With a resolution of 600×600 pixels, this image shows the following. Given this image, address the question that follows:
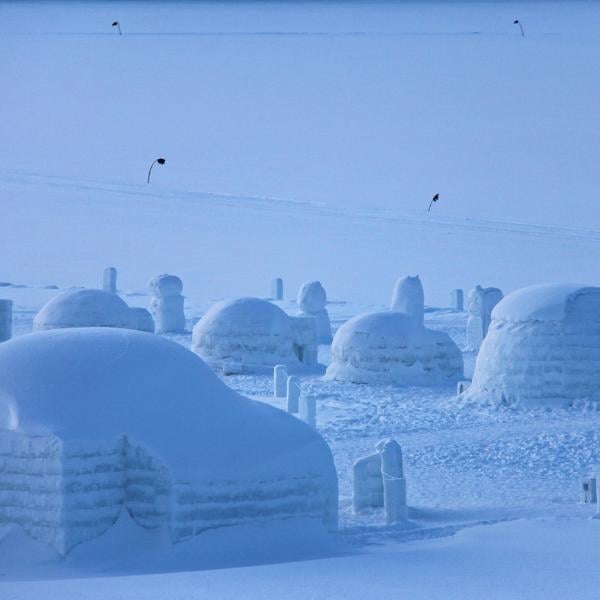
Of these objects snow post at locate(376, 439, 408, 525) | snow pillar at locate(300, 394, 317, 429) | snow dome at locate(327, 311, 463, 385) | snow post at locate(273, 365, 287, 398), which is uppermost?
snow dome at locate(327, 311, 463, 385)

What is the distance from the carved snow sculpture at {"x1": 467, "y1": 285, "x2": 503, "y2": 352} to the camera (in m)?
34.8

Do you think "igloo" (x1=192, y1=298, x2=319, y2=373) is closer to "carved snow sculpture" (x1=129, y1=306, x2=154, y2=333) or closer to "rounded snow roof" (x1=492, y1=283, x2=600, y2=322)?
"carved snow sculpture" (x1=129, y1=306, x2=154, y2=333)

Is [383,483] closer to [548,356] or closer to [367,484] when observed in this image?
[367,484]

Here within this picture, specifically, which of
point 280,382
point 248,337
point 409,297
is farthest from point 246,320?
point 409,297

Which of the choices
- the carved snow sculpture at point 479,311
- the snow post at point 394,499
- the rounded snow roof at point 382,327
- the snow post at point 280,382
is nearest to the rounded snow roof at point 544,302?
the rounded snow roof at point 382,327

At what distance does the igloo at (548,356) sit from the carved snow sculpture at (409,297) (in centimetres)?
1382

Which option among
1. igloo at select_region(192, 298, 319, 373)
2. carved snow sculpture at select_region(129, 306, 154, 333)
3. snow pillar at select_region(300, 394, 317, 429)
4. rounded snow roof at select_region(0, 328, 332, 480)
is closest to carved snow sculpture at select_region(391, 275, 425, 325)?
igloo at select_region(192, 298, 319, 373)

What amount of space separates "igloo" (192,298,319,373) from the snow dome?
9.28 feet

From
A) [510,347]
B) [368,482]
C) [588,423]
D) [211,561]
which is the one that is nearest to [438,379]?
[510,347]

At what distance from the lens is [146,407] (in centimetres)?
1004

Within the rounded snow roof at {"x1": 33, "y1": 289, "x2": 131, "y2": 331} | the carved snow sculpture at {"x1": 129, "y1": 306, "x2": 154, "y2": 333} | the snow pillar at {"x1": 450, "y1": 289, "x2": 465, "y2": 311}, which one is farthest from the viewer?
the snow pillar at {"x1": 450, "y1": 289, "x2": 465, "y2": 311}

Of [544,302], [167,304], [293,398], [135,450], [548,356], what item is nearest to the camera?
[135,450]

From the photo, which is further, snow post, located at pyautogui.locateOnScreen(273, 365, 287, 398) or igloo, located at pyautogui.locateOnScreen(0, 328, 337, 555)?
Result: snow post, located at pyautogui.locateOnScreen(273, 365, 287, 398)

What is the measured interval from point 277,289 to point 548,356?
1240 inches
